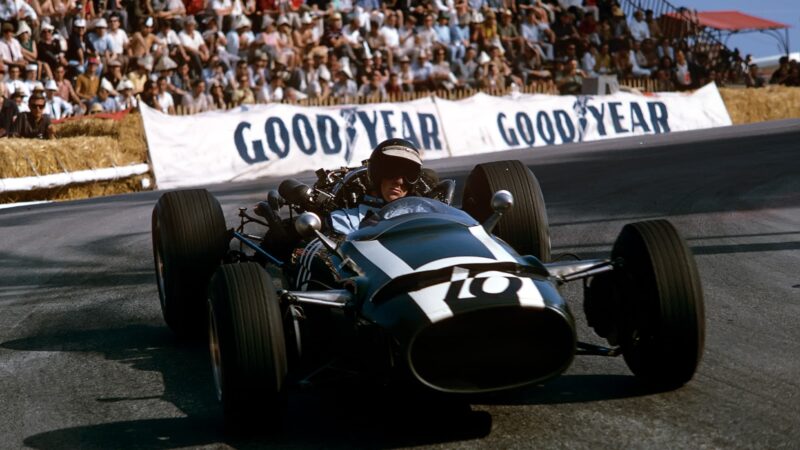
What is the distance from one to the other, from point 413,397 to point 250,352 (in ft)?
2.28

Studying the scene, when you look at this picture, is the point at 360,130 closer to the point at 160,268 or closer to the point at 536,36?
the point at 536,36

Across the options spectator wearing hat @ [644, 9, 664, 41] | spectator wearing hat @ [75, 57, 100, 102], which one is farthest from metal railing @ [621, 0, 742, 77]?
spectator wearing hat @ [75, 57, 100, 102]

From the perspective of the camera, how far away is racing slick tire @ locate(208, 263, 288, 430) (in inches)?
181

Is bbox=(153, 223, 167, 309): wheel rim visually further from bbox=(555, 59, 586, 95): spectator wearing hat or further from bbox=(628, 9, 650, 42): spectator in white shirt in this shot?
bbox=(628, 9, 650, 42): spectator in white shirt

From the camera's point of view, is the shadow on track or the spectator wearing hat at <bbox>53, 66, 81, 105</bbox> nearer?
the shadow on track

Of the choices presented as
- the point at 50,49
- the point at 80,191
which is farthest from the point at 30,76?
the point at 80,191

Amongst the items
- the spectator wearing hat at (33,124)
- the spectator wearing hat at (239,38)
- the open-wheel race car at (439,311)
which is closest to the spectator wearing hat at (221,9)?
the spectator wearing hat at (239,38)

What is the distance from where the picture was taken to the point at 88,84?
732 inches

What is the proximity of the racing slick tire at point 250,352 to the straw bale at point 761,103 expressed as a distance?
80.5 feet

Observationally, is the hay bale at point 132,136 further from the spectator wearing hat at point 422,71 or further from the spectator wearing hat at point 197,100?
the spectator wearing hat at point 422,71

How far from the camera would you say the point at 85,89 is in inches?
734

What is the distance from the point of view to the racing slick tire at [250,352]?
4.59 m

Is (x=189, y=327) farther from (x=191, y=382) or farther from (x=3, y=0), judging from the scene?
(x=3, y=0)

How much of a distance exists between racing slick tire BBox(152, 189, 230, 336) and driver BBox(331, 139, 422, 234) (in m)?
0.93
